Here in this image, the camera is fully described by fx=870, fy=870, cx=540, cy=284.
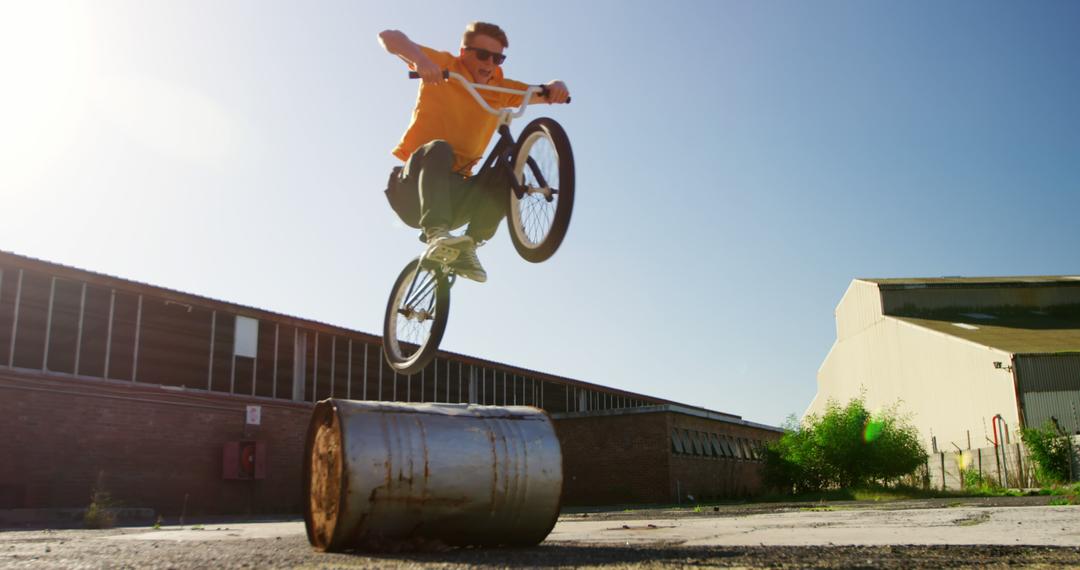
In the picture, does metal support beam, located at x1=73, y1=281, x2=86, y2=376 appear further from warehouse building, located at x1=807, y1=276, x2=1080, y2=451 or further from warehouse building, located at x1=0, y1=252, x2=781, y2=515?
warehouse building, located at x1=807, y1=276, x2=1080, y2=451

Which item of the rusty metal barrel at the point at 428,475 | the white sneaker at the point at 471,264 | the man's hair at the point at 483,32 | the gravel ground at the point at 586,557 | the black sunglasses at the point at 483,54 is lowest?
the gravel ground at the point at 586,557

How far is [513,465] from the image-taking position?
19.7ft

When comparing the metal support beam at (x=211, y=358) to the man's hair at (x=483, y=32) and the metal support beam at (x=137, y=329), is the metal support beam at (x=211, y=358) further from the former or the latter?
the man's hair at (x=483, y=32)

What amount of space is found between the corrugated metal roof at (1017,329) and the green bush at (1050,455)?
7.35 m

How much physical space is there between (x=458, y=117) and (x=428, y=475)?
239 centimetres

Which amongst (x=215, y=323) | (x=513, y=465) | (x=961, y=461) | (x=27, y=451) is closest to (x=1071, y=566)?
(x=513, y=465)

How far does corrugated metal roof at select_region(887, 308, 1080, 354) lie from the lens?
115 ft

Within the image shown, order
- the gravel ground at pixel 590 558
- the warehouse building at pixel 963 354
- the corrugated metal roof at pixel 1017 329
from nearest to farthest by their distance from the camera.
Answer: the gravel ground at pixel 590 558, the warehouse building at pixel 963 354, the corrugated metal roof at pixel 1017 329

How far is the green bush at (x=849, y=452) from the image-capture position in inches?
995

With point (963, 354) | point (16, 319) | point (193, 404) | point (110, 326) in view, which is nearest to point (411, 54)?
point (16, 319)

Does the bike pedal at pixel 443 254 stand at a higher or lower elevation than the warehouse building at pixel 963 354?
lower

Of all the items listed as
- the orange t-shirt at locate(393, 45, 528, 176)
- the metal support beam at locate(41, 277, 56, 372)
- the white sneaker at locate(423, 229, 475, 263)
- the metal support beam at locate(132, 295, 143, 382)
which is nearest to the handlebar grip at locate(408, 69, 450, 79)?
the orange t-shirt at locate(393, 45, 528, 176)

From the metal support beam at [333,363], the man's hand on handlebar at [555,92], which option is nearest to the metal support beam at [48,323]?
the metal support beam at [333,363]

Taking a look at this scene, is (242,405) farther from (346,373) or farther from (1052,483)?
(1052,483)
